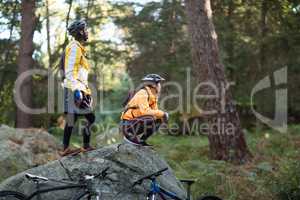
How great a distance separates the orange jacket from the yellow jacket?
0.77 meters

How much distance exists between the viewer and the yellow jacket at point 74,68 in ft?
24.4

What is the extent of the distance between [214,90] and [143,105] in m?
4.90

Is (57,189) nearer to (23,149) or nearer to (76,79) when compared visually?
(76,79)

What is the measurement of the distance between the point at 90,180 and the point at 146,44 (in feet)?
56.0

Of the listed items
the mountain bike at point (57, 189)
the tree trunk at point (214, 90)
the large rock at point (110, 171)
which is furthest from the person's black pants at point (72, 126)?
the tree trunk at point (214, 90)

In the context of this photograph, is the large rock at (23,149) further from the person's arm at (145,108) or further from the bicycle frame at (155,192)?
the bicycle frame at (155,192)

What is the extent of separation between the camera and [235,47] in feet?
74.9

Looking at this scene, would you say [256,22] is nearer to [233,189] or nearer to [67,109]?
[233,189]

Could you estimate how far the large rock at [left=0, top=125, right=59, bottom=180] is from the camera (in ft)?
32.6

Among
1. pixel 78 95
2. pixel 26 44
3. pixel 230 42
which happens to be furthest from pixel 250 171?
pixel 230 42

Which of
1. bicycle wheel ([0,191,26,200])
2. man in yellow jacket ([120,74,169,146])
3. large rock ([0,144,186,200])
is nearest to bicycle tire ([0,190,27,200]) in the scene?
bicycle wheel ([0,191,26,200])

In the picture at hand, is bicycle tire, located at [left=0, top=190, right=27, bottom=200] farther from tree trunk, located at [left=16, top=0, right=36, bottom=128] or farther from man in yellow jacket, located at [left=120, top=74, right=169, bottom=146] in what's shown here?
tree trunk, located at [left=16, top=0, right=36, bottom=128]

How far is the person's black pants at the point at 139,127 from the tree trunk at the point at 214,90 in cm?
467

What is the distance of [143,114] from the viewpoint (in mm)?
7578
